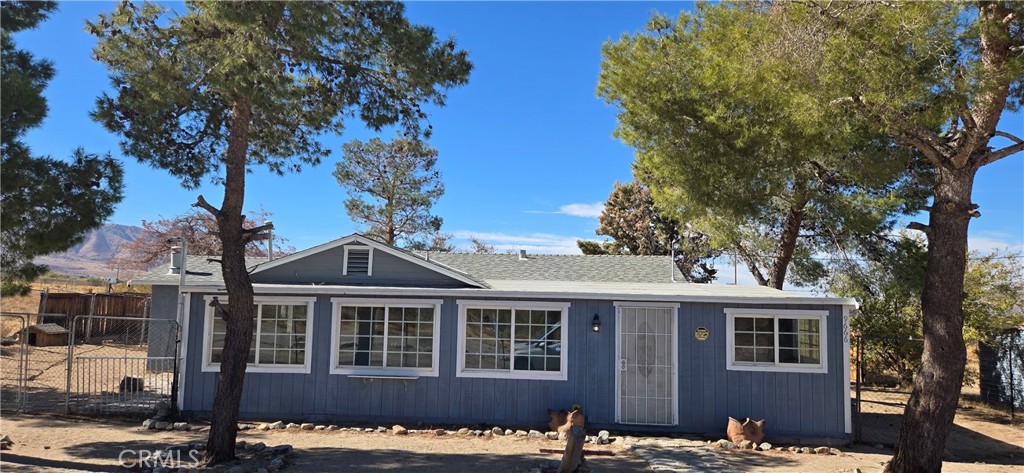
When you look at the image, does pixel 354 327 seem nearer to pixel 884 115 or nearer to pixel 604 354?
pixel 604 354

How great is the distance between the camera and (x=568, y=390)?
10.5m

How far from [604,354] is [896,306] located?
9.80 m

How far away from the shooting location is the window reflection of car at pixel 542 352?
418 inches

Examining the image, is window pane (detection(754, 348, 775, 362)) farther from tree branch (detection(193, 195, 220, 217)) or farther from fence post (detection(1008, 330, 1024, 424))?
tree branch (detection(193, 195, 220, 217))

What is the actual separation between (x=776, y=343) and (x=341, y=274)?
748 centimetres

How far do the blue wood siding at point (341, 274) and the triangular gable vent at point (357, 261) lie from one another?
68mm

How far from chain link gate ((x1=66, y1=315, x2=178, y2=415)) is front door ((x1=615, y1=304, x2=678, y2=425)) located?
23.9 feet

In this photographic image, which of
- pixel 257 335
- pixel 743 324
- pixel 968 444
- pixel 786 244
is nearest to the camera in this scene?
pixel 743 324

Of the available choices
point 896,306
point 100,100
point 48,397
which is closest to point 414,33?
point 100,100

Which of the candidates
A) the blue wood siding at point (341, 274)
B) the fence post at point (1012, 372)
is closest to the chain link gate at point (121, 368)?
the blue wood siding at point (341, 274)

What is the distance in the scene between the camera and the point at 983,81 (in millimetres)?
6449

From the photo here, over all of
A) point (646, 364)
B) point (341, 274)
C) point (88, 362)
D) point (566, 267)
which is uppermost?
point (566, 267)

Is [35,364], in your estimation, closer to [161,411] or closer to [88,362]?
[88,362]

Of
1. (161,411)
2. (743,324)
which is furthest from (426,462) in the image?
(743,324)
